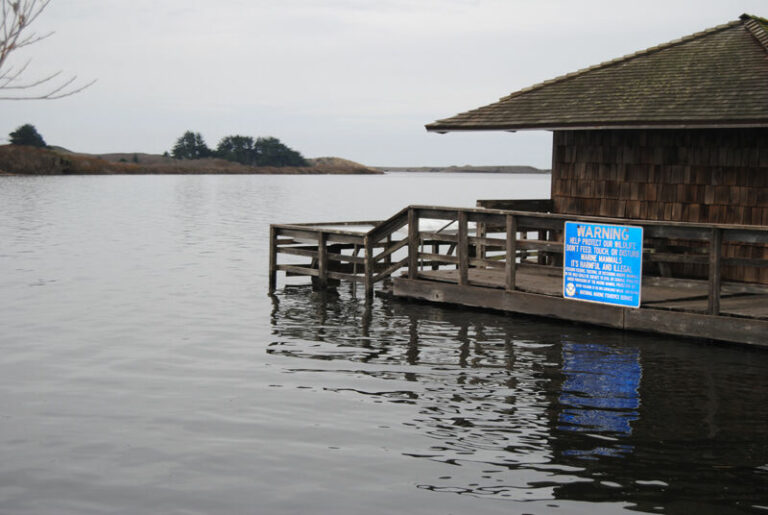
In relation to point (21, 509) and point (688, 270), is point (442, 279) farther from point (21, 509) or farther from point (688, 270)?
point (21, 509)

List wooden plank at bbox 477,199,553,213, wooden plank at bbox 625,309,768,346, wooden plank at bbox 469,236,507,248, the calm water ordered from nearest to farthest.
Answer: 1. the calm water
2. wooden plank at bbox 625,309,768,346
3. wooden plank at bbox 469,236,507,248
4. wooden plank at bbox 477,199,553,213

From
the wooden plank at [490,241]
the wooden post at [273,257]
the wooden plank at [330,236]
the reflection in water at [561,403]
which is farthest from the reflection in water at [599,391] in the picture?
the wooden post at [273,257]

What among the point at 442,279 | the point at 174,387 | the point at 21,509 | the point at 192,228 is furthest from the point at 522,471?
the point at 192,228

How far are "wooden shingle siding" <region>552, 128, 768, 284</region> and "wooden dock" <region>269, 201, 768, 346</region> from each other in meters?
0.53

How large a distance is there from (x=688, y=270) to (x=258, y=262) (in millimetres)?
15879

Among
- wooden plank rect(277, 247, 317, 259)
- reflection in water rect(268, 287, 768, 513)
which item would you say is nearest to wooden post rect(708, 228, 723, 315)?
reflection in water rect(268, 287, 768, 513)

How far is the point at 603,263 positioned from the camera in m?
16.0

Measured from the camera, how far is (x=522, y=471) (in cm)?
897

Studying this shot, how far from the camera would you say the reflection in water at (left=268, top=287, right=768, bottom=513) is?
8617 millimetres

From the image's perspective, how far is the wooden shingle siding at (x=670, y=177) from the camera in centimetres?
1723

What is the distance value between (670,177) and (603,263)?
11.0ft

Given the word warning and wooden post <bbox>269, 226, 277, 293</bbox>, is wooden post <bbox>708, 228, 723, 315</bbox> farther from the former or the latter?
wooden post <bbox>269, 226, 277, 293</bbox>

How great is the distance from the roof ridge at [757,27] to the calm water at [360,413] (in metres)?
7.34

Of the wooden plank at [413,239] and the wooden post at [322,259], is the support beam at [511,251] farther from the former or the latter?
the wooden post at [322,259]
